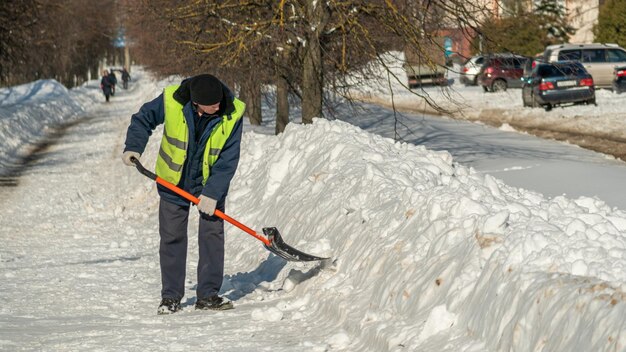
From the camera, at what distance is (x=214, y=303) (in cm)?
732

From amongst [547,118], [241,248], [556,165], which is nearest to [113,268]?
[241,248]

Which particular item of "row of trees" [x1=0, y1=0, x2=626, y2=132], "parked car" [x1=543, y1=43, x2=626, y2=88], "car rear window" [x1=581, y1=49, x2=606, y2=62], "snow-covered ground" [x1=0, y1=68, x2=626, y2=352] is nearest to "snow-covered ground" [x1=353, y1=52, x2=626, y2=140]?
"row of trees" [x1=0, y1=0, x2=626, y2=132]

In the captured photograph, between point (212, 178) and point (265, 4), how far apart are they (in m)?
8.74

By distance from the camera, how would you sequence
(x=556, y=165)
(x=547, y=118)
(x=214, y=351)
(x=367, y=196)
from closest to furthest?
(x=214, y=351) < (x=367, y=196) < (x=556, y=165) < (x=547, y=118)

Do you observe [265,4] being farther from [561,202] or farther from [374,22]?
[561,202]

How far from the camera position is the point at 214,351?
19.6 ft

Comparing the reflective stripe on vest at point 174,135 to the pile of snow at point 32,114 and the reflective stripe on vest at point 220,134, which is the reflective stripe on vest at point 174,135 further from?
the pile of snow at point 32,114

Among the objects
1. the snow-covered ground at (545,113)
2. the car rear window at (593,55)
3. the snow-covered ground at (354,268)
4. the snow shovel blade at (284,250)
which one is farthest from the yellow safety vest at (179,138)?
the car rear window at (593,55)

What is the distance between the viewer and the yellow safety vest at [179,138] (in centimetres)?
714

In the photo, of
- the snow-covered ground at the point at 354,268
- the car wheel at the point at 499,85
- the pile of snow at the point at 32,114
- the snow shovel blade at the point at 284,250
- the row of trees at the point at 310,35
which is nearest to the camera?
the snow-covered ground at the point at 354,268

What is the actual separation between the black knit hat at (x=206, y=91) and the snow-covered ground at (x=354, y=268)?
1347 millimetres

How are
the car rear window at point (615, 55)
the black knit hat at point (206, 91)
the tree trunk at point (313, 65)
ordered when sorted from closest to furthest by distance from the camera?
the black knit hat at point (206, 91)
the tree trunk at point (313, 65)
the car rear window at point (615, 55)

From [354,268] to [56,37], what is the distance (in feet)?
179

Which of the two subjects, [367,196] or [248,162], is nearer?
[367,196]
